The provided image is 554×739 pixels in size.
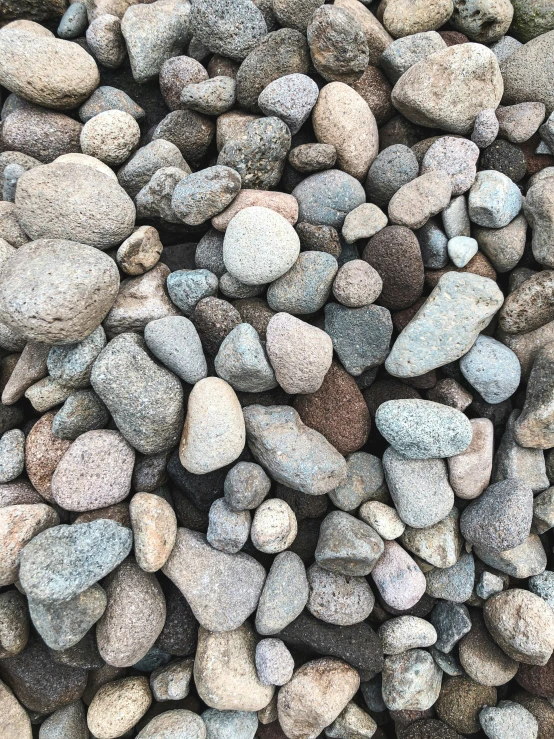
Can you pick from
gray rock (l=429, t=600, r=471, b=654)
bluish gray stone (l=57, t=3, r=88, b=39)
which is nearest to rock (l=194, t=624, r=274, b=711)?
gray rock (l=429, t=600, r=471, b=654)

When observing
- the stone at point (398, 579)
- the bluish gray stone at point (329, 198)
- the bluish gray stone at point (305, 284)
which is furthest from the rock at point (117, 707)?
the bluish gray stone at point (329, 198)

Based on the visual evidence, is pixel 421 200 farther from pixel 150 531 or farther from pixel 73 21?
pixel 73 21

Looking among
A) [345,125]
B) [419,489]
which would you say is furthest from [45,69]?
[419,489]

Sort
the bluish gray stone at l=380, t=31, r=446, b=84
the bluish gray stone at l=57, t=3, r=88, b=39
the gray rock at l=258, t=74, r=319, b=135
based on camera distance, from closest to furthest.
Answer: the gray rock at l=258, t=74, r=319, b=135, the bluish gray stone at l=380, t=31, r=446, b=84, the bluish gray stone at l=57, t=3, r=88, b=39

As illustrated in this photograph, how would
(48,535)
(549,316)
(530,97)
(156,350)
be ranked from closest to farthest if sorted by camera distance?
1. (48,535)
2. (156,350)
3. (549,316)
4. (530,97)

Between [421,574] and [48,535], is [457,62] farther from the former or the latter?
[48,535]

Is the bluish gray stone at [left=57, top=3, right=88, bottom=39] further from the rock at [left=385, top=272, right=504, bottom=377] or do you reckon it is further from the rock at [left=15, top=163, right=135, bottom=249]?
the rock at [left=385, top=272, right=504, bottom=377]

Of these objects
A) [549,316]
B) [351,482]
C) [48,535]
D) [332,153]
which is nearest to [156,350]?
[48,535]
